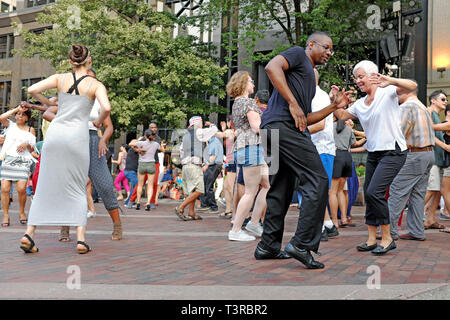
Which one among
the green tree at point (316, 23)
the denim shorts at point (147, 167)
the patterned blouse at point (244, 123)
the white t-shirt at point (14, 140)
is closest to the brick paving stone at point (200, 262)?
the patterned blouse at point (244, 123)

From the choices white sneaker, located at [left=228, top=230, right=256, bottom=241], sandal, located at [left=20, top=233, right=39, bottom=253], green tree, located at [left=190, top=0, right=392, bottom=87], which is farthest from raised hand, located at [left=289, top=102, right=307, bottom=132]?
green tree, located at [left=190, top=0, right=392, bottom=87]

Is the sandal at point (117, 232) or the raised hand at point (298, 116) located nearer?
the raised hand at point (298, 116)

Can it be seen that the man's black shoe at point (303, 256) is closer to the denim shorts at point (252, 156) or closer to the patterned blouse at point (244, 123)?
the denim shorts at point (252, 156)

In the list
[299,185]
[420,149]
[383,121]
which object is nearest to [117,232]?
[299,185]

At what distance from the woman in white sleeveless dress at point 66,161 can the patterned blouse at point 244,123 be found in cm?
175

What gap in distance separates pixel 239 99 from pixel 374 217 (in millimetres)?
2225

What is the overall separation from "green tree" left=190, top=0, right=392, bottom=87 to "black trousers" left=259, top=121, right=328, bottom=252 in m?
13.0

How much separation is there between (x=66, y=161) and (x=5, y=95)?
3778cm

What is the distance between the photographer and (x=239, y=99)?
5.93 meters

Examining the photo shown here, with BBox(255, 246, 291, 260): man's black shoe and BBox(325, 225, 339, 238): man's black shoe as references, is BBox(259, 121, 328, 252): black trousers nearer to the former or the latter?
BBox(255, 246, 291, 260): man's black shoe

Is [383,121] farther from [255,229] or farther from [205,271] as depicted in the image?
[205,271]

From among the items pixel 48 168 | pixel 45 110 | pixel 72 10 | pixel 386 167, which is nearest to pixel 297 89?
pixel 386 167

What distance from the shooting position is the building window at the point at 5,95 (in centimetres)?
3819

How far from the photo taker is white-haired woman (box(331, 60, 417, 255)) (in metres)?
4.88
